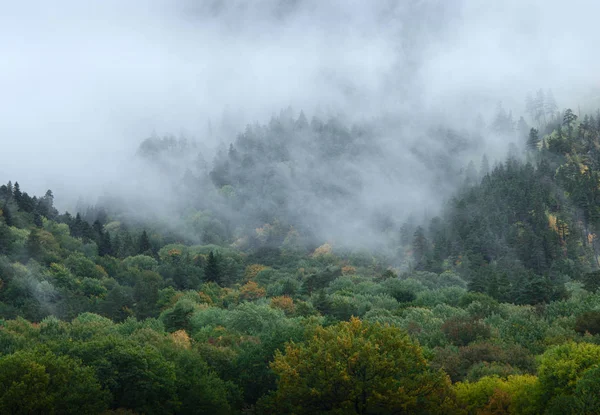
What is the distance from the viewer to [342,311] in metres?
87.8

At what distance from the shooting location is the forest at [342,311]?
40.9 metres

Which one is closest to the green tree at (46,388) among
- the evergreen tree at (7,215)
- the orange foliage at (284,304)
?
the orange foliage at (284,304)

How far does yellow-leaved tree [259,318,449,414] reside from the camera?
39531mm

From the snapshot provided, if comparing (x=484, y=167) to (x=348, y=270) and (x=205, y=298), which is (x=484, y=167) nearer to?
(x=348, y=270)

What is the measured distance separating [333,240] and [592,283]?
335ft

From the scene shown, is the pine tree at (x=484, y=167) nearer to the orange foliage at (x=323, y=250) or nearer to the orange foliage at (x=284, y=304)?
the orange foliage at (x=323, y=250)

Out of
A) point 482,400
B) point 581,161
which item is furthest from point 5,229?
point 581,161

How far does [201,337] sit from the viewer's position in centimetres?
7431

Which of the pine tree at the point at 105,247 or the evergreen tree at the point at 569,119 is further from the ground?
the evergreen tree at the point at 569,119

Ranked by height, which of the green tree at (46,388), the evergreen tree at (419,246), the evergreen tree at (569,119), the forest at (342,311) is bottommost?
the green tree at (46,388)

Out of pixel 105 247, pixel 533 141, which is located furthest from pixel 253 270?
pixel 533 141

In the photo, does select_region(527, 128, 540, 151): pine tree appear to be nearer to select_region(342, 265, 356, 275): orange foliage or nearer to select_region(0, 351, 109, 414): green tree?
select_region(342, 265, 356, 275): orange foliage

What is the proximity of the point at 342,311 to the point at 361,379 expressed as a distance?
47936mm

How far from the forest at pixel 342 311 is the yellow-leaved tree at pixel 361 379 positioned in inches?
4.2
